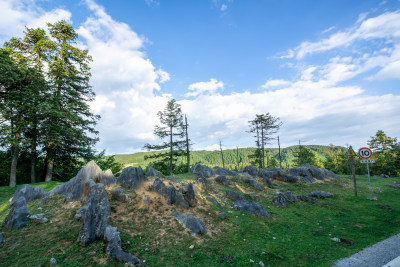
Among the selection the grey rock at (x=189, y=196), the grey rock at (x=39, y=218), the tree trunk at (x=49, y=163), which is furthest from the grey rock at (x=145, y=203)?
the tree trunk at (x=49, y=163)

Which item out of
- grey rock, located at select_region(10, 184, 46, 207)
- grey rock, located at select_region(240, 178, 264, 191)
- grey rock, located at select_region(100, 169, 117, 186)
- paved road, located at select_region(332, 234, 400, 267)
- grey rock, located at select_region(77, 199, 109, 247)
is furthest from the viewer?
grey rock, located at select_region(240, 178, 264, 191)

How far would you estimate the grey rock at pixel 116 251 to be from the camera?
689 centimetres

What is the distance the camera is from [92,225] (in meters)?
8.00

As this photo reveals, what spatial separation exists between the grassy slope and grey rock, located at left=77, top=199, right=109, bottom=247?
38 centimetres

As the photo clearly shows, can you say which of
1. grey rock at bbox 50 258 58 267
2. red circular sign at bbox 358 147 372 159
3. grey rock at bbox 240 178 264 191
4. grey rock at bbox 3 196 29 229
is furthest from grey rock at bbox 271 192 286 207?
grey rock at bbox 3 196 29 229

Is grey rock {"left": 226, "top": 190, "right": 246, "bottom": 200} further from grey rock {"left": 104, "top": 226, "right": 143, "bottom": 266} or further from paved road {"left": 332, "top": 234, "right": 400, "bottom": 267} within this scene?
grey rock {"left": 104, "top": 226, "right": 143, "bottom": 266}

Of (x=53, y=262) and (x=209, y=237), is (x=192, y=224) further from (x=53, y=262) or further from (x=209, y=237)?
(x=53, y=262)

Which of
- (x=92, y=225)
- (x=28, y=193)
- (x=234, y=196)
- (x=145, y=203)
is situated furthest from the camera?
(x=234, y=196)

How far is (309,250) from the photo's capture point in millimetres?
8359

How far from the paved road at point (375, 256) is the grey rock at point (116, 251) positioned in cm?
868

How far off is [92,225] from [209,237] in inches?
251

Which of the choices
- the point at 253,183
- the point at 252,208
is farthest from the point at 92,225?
the point at 253,183

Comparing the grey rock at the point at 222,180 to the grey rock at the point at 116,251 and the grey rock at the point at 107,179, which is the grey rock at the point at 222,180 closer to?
the grey rock at the point at 107,179

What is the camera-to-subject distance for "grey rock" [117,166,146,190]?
13.9 m
